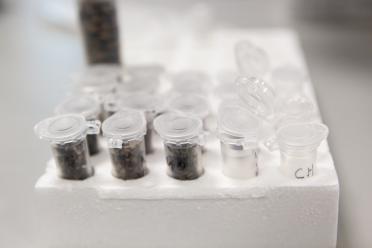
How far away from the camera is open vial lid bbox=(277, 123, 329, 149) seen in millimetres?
785

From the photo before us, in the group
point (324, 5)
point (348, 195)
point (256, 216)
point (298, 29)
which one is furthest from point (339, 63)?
point (256, 216)

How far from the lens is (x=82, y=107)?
92 centimetres

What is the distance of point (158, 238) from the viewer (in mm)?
838

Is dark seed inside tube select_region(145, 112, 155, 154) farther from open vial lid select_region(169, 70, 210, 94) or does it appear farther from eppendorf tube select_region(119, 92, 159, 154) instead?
open vial lid select_region(169, 70, 210, 94)

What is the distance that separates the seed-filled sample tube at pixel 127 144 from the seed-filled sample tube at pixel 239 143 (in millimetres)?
117

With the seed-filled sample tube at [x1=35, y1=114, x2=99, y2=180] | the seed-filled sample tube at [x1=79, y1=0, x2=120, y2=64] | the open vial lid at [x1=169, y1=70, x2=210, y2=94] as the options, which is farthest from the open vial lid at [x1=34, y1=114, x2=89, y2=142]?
the seed-filled sample tube at [x1=79, y1=0, x2=120, y2=64]

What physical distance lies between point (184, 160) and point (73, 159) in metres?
0.16

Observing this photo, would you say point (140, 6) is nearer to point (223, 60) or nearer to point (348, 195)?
point (223, 60)

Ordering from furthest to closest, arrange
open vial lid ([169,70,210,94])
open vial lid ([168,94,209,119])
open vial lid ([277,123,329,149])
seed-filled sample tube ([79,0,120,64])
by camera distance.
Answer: seed-filled sample tube ([79,0,120,64])
open vial lid ([169,70,210,94])
open vial lid ([168,94,209,119])
open vial lid ([277,123,329,149])

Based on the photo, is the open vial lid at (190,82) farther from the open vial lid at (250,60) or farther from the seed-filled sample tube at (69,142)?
the seed-filled sample tube at (69,142)

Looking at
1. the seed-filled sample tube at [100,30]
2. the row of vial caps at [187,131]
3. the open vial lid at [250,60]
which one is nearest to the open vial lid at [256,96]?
the row of vial caps at [187,131]

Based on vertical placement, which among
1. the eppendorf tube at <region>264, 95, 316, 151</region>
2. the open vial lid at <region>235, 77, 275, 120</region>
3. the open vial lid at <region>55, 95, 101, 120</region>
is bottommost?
the eppendorf tube at <region>264, 95, 316, 151</region>

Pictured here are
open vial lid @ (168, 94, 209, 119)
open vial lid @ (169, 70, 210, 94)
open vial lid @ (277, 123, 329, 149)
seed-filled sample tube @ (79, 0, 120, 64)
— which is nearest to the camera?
open vial lid @ (277, 123, 329, 149)

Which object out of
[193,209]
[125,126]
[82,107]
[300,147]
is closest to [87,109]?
[82,107]
